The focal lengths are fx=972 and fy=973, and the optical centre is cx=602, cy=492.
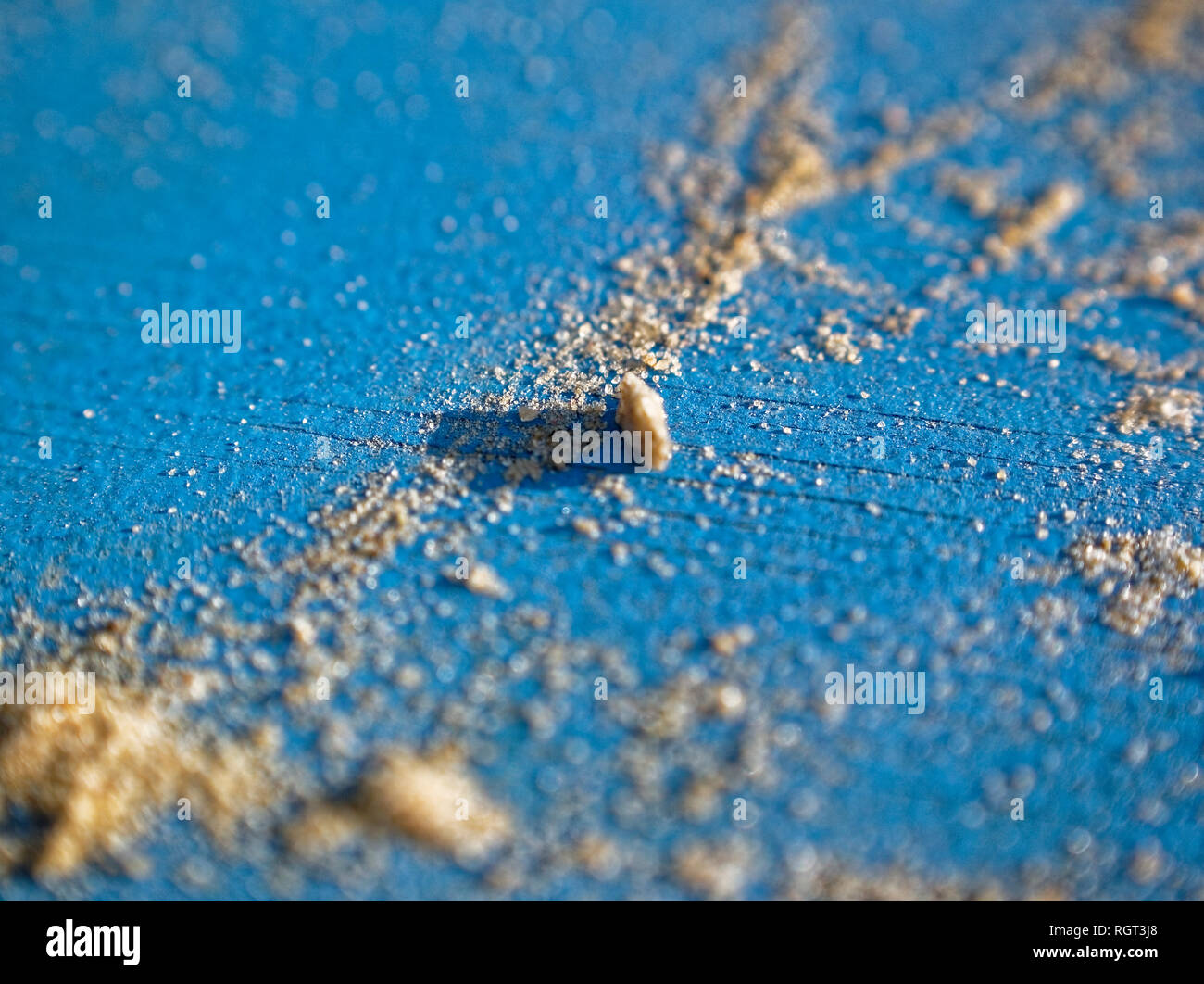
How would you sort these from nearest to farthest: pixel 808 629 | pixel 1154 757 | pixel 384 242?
pixel 1154 757, pixel 808 629, pixel 384 242

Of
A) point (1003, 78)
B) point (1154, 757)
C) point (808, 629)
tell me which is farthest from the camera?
point (1003, 78)

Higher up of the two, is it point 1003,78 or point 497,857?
point 1003,78

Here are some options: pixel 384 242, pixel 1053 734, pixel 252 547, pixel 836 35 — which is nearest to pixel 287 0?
pixel 384 242

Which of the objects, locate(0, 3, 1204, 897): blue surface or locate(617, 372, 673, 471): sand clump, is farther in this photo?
locate(617, 372, 673, 471): sand clump

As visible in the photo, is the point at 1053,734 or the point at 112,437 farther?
the point at 112,437

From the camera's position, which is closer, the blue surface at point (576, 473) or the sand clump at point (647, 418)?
the blue surface at point (576, 473)

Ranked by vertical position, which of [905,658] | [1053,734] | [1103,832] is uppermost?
[905,658]

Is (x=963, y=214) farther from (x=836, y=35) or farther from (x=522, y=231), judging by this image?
(x=522, y=231)
